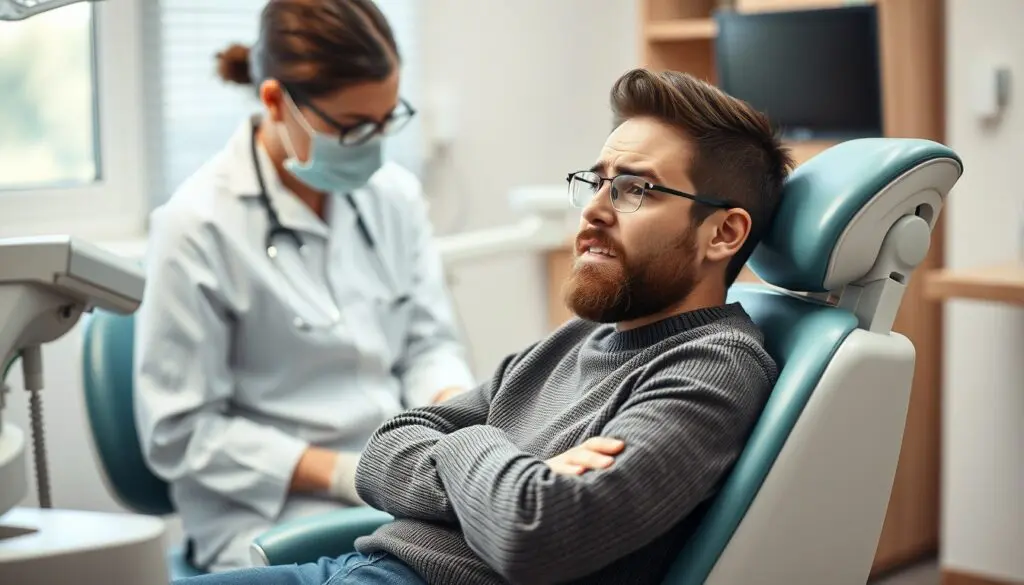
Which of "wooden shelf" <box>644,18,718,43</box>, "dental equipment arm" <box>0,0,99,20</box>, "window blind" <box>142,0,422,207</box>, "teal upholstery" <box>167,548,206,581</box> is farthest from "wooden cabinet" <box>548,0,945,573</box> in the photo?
"dental equipment arm" <box>0,0,99,20</box>

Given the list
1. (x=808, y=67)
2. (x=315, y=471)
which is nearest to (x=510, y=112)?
(x=808, y=67)

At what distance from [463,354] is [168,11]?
1.23m

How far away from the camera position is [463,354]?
7.61ft

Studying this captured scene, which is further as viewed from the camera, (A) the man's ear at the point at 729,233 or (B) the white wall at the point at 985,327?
(B) the white wall at the point at 985,327

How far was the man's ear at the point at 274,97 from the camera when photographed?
6.74 feet

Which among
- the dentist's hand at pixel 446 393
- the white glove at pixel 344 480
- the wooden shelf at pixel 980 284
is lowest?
the white glove at pixel 344 480

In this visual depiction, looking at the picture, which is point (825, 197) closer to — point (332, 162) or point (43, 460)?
point (332, 162)

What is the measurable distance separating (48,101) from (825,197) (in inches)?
77.7

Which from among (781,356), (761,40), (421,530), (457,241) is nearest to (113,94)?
(457,241)

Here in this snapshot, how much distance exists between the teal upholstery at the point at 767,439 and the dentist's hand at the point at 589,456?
0.50 feet

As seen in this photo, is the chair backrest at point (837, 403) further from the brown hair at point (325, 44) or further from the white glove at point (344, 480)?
the brown hair at point (325, 44)

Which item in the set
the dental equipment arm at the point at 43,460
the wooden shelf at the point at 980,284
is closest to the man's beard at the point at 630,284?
the dental equipment arm at the point at 43,460

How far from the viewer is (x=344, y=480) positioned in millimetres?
1940

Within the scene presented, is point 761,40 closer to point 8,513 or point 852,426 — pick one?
point 852,426
